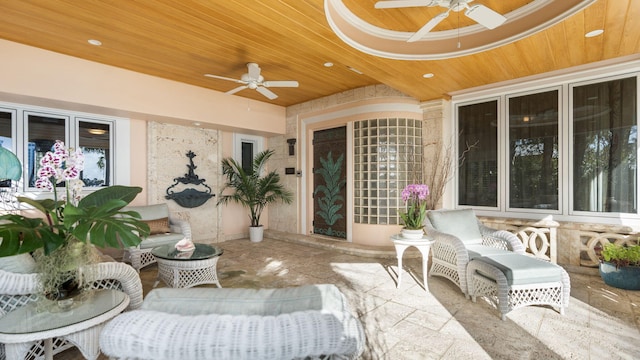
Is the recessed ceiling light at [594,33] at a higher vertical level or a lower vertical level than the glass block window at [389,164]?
higher

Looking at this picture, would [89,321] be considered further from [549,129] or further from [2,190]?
[549,129]

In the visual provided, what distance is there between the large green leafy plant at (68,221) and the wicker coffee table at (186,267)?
160 cm

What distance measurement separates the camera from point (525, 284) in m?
2.59

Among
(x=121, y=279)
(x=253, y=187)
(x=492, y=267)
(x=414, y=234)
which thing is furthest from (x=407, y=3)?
(x=253, y=187)

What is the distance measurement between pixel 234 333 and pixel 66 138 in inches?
201

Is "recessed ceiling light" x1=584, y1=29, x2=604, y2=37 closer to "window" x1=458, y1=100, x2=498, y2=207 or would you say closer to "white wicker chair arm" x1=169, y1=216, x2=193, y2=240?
"window" x1=458, y1=100, x2=498, y2=207

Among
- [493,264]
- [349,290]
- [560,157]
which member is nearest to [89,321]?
[349,290]

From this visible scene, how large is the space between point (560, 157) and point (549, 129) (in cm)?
41

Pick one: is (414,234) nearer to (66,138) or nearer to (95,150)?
(95,150)

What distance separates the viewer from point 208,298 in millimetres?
1067

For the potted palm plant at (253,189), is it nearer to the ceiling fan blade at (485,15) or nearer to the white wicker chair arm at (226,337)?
the ceiling fan blade at (485,15)

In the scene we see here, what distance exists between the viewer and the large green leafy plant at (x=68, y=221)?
1.25m

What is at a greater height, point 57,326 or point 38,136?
point 38,136

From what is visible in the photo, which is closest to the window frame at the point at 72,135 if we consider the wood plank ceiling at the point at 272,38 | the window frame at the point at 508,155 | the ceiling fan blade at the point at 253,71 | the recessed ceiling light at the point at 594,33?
the wood plank ceiling at the point at 272,38
